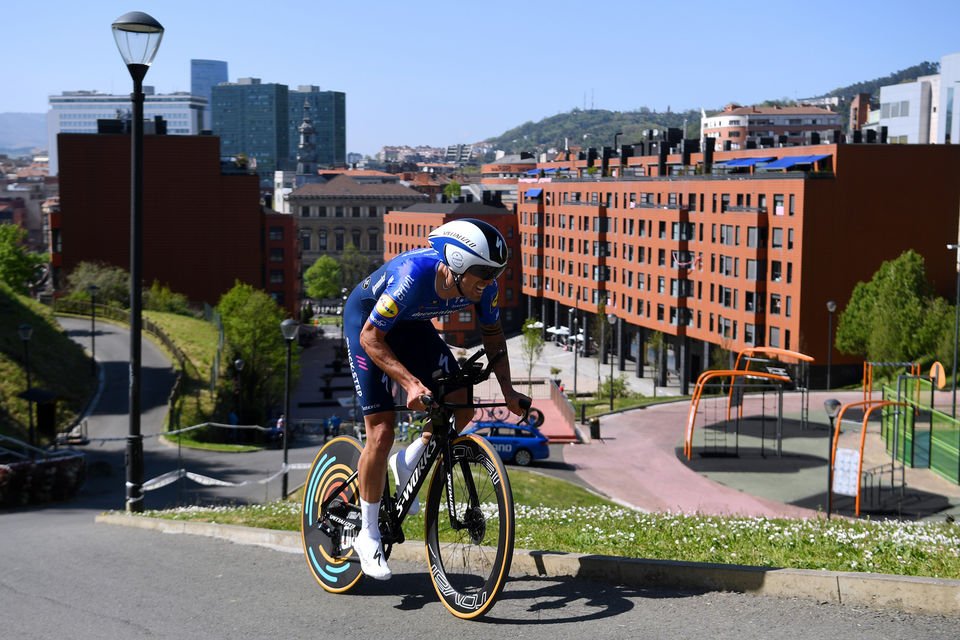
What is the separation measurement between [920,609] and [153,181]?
270ft

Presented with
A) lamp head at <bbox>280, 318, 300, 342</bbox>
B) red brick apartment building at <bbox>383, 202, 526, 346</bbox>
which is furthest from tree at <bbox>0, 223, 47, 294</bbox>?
lamp head at <bbox>280, 318, 300, 342</bbox>

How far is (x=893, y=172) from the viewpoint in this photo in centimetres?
6519

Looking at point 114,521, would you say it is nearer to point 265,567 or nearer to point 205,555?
point 205,555

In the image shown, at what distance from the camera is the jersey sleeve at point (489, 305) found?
6543 mm

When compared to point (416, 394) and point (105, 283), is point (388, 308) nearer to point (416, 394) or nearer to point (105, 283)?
point (416, 394)

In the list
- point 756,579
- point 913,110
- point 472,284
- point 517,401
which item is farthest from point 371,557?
point 913,110

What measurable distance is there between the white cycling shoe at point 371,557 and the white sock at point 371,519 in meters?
0.03

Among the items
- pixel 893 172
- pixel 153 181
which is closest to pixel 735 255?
pixel 893 172

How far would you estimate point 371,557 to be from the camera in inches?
264

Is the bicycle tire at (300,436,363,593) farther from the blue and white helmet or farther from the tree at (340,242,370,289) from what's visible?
the tree at (340,242,370,289)

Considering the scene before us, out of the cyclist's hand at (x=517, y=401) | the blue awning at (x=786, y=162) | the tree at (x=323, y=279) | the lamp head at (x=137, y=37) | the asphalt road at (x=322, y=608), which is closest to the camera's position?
the asphalt road at (x=322, y=608)

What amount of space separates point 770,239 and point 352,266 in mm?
95280

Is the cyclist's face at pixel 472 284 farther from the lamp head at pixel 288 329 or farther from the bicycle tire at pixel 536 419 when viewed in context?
the lamp head at pixel 288 329

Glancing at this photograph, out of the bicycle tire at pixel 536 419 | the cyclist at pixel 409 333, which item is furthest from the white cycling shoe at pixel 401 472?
the bicycle tire at pixel 536 419
